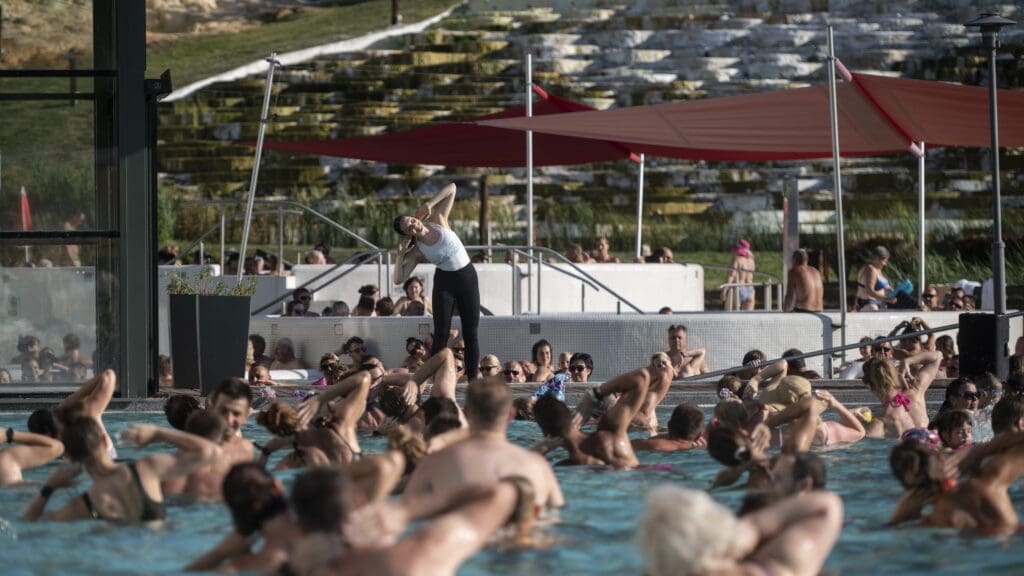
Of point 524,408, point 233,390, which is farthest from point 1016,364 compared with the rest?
point 233,390

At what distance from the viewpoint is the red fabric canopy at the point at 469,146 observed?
17875mm

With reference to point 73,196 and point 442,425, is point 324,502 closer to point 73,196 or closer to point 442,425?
point 442,425

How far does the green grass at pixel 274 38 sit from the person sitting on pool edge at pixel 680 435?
30.7m

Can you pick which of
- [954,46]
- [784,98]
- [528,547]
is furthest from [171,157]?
[528,547]

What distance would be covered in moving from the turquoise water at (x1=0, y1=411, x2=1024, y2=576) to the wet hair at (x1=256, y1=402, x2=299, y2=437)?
236mm

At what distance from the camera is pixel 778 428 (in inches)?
384

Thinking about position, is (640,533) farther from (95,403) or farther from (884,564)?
(95,403)

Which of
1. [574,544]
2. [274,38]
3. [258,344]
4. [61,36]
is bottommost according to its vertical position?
[574,544]

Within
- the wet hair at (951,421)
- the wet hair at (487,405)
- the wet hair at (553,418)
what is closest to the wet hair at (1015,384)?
the wet hair at (951,421)

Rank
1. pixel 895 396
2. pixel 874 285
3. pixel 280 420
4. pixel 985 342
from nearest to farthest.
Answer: pixel 280 420 → pixel 895 396 → pixel 985 342 → pixel 874 285

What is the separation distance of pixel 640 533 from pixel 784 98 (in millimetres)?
10995

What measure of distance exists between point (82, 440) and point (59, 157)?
5090 mm

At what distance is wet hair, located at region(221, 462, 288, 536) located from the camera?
5527mm

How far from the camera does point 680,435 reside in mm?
9250
